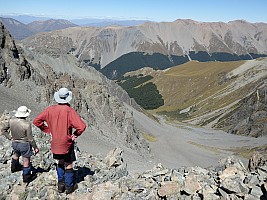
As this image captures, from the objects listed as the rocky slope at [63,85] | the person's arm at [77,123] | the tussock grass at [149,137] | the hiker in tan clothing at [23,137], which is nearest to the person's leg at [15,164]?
the hiker in tan clothing at [23,137]

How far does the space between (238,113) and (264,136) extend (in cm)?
2712

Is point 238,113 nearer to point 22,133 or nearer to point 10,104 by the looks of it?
point 10,104

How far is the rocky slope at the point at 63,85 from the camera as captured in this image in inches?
2340

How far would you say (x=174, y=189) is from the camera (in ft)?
42.0

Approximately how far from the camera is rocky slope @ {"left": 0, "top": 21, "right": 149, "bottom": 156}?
195 ft

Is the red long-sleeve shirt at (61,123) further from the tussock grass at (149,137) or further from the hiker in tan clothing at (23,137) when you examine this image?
the tussock grass at (149,137)

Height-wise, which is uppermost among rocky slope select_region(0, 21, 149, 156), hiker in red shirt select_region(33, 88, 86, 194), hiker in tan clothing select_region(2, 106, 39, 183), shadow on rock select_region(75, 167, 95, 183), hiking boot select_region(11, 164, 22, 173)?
hiker in red shirt select_region(33, 88, 86, 194)

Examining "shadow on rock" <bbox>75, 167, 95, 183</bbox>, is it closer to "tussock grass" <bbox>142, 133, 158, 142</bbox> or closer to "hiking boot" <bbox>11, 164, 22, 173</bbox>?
"hiking boot" <bbox>11, 164, 22, 173</bbox>

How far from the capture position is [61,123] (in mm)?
11805

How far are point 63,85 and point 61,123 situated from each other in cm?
6653

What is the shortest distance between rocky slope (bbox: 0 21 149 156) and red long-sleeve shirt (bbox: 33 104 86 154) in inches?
1499

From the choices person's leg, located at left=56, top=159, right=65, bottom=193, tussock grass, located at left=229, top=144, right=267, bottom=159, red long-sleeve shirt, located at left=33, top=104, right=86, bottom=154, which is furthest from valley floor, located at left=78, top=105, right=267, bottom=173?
red long-sleeve shirt, located at left=33, top=104, right=86, bottom=154

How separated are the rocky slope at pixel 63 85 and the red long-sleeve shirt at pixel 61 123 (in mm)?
38079

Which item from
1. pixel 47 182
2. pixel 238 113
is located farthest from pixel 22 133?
pixel 238 113
